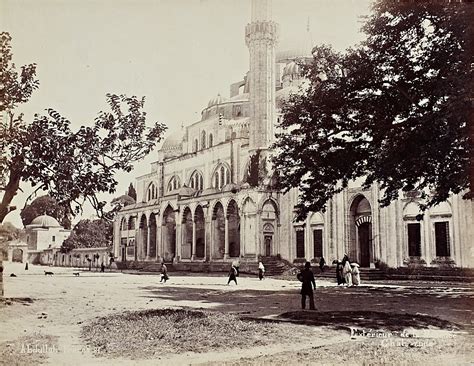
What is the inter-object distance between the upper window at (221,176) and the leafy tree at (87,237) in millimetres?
9364

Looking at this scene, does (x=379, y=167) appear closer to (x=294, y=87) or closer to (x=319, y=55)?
(x=319, y=55)

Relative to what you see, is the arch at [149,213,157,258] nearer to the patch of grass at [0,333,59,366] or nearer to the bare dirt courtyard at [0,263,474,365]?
the bare dirt courtyard at [0,263,474,365]

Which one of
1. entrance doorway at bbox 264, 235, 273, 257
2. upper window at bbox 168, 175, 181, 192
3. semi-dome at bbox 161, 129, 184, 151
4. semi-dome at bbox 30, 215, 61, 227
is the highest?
semi-dome at bbox 161, 129, 184, 151

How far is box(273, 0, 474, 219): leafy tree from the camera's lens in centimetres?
1096

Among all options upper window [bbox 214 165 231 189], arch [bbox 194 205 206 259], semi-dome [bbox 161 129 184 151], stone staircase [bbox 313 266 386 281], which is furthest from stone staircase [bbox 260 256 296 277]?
semi-dome [bbox 161 129 184 151]

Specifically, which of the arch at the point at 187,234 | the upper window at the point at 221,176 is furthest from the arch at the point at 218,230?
the upper window at the point at 221,176

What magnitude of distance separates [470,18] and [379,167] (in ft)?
13.3

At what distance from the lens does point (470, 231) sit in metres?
22.3

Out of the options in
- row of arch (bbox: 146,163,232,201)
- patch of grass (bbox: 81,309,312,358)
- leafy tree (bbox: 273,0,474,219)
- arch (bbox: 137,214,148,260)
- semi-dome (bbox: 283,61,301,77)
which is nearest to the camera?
patch of grass (bbox: 81,309,312,358)

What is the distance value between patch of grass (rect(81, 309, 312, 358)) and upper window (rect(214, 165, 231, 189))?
30606 millimetres

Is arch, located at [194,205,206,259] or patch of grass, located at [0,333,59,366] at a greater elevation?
arch, located at [194,205,206,259]

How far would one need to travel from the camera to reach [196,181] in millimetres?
45281

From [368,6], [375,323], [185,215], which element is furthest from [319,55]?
[185,215]

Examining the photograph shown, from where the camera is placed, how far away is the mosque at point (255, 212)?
23859mm
